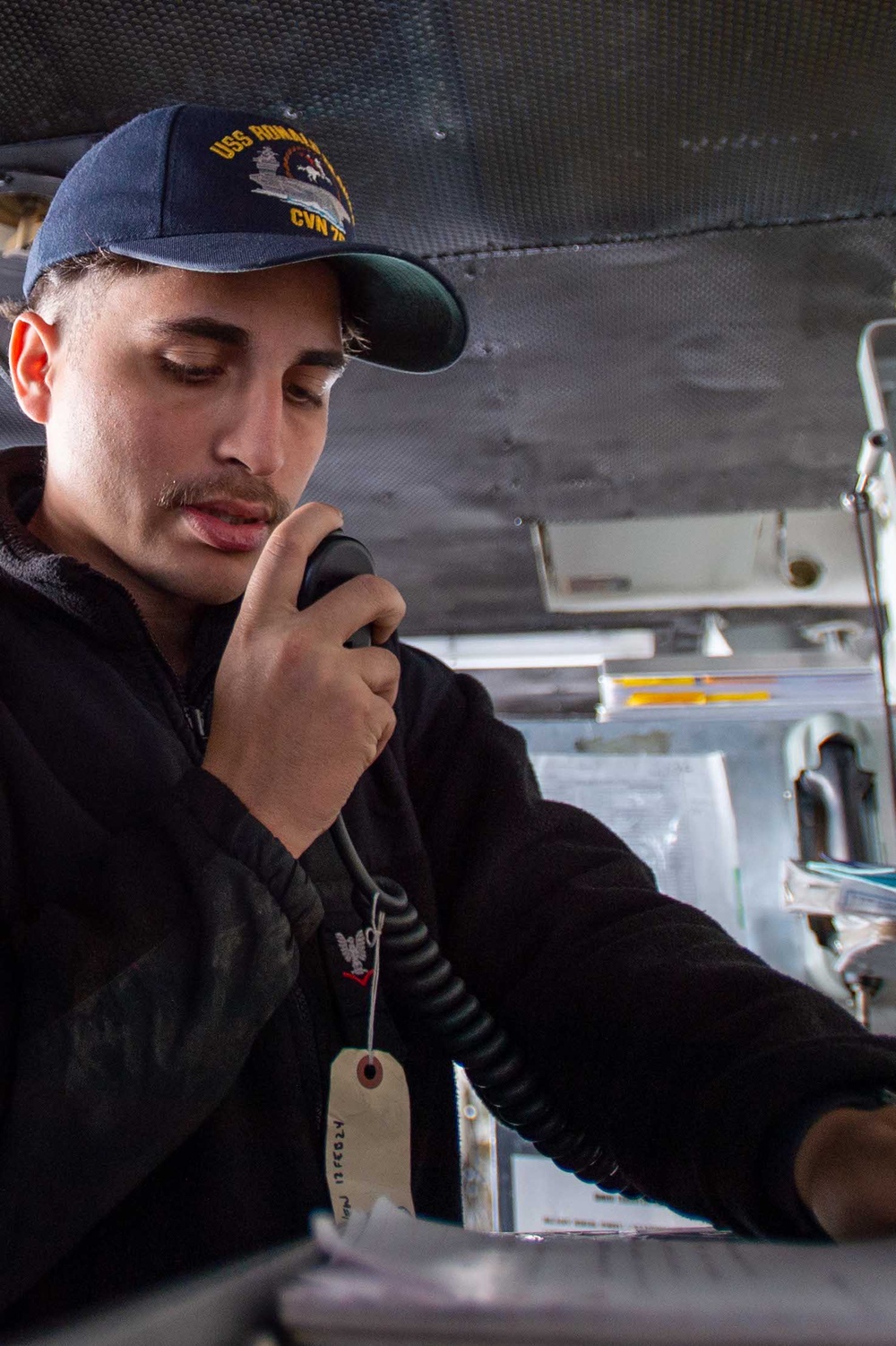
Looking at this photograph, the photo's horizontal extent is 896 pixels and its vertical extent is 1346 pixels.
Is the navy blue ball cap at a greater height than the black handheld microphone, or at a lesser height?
greater

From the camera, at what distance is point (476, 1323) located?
297mm

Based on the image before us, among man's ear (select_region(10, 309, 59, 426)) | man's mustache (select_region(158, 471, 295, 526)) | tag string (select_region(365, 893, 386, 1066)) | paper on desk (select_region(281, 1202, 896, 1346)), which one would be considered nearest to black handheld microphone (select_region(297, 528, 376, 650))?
man's mustache (select_region(158, 471, 295, 526))

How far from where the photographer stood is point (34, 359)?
1.29 m

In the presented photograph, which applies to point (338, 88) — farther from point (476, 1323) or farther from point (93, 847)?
point (476, 1323)

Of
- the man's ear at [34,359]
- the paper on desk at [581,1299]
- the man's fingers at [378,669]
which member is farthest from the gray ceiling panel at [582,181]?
the paper on desk at [581,1299]

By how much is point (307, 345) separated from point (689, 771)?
1.62 metres

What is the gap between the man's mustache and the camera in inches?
43.8

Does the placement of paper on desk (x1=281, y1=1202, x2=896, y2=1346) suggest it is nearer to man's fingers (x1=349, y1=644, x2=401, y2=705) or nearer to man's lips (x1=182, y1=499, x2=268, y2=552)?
man's fingers (x1=349, y1=644, x2=401, y2=705)

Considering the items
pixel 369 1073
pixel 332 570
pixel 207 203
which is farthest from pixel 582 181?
pixel 369 1073

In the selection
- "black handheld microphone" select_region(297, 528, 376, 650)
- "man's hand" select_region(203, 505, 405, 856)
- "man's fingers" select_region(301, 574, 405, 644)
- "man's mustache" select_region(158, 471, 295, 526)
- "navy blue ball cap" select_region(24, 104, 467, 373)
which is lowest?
"man's hand" select_region(203, 505, 405, 856)

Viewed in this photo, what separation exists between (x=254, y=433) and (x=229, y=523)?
0.11 metres

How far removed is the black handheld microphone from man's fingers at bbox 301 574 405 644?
0.5 inches

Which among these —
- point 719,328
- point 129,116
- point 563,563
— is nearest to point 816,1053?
point 129,116

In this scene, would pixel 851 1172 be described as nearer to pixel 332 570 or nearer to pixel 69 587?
pixel 332 570
